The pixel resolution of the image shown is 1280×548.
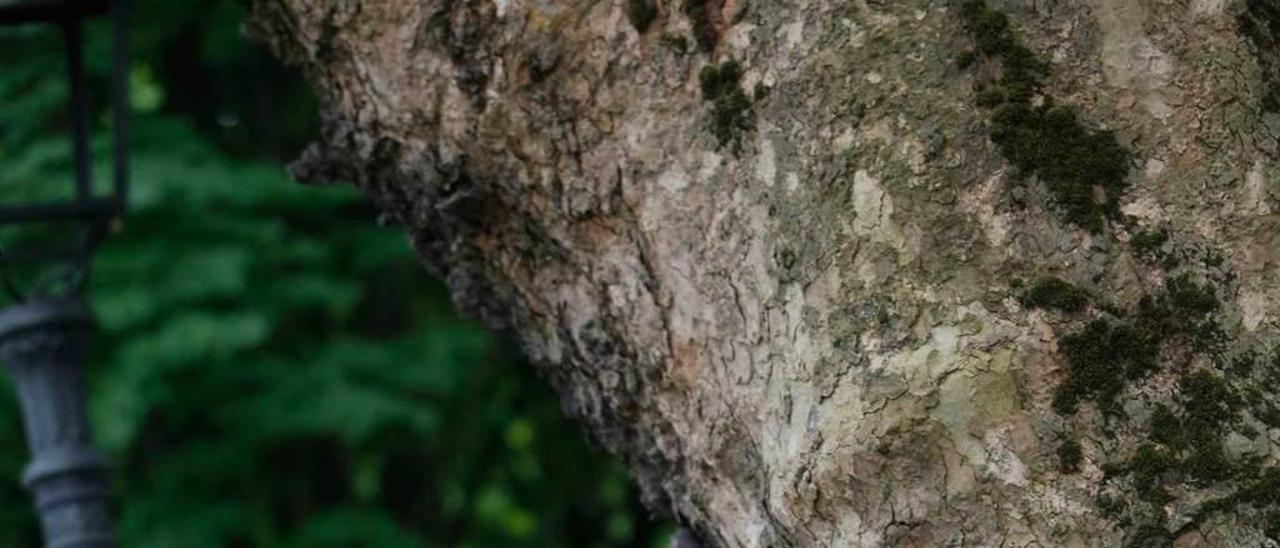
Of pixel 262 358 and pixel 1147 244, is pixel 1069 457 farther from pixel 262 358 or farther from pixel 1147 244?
pixel 262 358

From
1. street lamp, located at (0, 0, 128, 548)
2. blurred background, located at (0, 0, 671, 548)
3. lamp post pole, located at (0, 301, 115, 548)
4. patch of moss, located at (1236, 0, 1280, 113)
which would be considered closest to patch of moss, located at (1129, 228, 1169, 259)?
patch of moss, located at (1236, 0, 1280, 113)

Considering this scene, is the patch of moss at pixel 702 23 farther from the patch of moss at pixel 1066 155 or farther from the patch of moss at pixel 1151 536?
the patch of moss at pixel 1151 536

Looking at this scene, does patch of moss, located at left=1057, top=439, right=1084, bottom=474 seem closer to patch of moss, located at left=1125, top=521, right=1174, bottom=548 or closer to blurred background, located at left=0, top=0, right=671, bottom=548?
patch of moss, located at left=1125, top=521, right=1174, bottom=548

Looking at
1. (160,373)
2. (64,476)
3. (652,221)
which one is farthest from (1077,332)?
(160,373)

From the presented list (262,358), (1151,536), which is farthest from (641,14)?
(262,358)

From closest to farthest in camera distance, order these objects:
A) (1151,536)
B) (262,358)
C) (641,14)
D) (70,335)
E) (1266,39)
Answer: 1. (1151,536)
2. (1266,39)
3. (641,14)
4. (70,335)
5. (262,358)

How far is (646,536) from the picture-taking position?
9734 mm

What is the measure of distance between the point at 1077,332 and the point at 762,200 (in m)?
0.31

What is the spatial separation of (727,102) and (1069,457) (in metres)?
0.45

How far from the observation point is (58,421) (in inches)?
190

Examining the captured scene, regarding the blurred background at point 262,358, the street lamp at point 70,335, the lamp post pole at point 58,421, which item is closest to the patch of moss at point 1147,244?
the street lamp at point 70,335

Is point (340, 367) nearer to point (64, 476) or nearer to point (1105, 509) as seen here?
point (64, 476)

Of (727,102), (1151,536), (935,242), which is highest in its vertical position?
(727,102)

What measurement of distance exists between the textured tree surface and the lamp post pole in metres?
3.13
